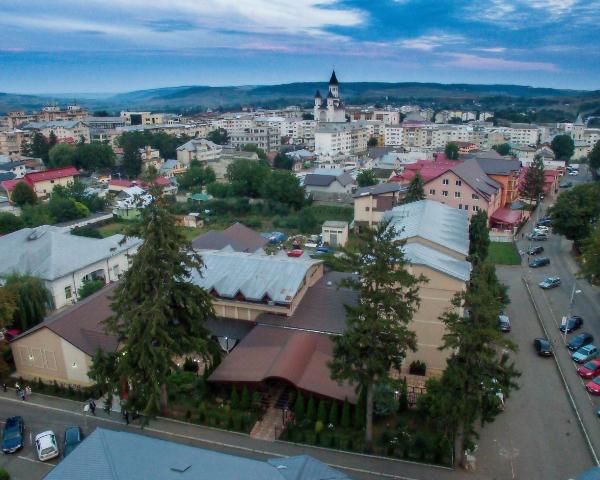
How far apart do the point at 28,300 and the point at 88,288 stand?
356 centimetres

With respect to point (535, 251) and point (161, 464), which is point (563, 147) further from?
point (161, 464)

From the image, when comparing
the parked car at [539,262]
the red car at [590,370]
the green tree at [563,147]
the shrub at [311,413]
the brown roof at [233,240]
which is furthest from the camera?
the green tree at [563,147]

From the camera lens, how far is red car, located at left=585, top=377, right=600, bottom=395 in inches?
721

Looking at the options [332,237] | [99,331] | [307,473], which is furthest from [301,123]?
[307,473]

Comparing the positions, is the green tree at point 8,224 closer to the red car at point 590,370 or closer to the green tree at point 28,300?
the green tree at point 28,300

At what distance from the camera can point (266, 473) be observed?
35.0 ft

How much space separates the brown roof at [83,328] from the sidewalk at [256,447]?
7.42 feet

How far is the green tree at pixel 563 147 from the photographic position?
80.8 m

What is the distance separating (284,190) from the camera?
165 feet

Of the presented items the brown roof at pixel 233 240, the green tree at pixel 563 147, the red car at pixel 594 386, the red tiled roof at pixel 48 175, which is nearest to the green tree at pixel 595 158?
the green tree at pixel 563 147

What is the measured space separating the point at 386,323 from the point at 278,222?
34661 mm

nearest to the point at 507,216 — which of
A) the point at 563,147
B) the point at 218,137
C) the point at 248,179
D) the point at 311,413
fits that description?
the point at 248,179

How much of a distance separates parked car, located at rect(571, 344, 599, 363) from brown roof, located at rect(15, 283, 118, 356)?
19.6 meters

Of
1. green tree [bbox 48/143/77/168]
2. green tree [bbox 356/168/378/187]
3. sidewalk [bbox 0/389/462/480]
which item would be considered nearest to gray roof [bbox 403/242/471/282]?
sidewalk [bbox 0/389/462/480]
